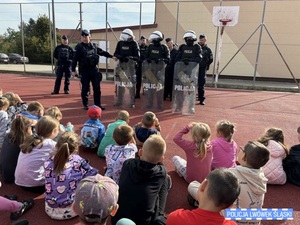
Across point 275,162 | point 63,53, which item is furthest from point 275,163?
point 63,53

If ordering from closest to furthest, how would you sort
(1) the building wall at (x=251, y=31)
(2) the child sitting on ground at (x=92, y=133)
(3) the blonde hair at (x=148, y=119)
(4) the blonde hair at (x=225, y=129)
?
(4) the blonde hair at (x=225, y=129), (3) the blonde hair at (x=148, y=119), (2) the child sitting on ground at (x=92, y=133), (1) the building wall at (x=251, y=31)

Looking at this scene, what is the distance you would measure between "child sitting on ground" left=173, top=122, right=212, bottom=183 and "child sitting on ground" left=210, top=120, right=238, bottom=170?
0.26 meters

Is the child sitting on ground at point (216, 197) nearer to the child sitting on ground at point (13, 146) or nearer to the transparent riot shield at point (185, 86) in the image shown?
the child sitting on ground at point (13, 146)

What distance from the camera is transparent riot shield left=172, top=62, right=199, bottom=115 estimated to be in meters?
7.26

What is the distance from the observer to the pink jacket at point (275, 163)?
365 centimetres

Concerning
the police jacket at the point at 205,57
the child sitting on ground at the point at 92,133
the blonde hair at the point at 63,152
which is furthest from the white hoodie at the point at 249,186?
the police jacket at the point at 205,57

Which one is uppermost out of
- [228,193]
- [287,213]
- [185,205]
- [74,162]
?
[228,193]

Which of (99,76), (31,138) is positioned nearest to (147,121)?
(31,138)

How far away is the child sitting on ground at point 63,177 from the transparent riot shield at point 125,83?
4994 millimetres

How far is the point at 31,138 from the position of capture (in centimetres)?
317

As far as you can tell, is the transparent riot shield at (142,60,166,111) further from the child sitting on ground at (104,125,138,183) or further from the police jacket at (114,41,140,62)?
the child sitting on ground at (104,125,138,183)

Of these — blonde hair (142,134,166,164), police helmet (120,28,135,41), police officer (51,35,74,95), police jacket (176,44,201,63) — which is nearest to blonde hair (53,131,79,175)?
blonde hair (142,134,166,164)

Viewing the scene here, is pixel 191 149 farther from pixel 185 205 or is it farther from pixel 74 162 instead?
pixel 74 162

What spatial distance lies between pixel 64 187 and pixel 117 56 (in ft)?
17.5
